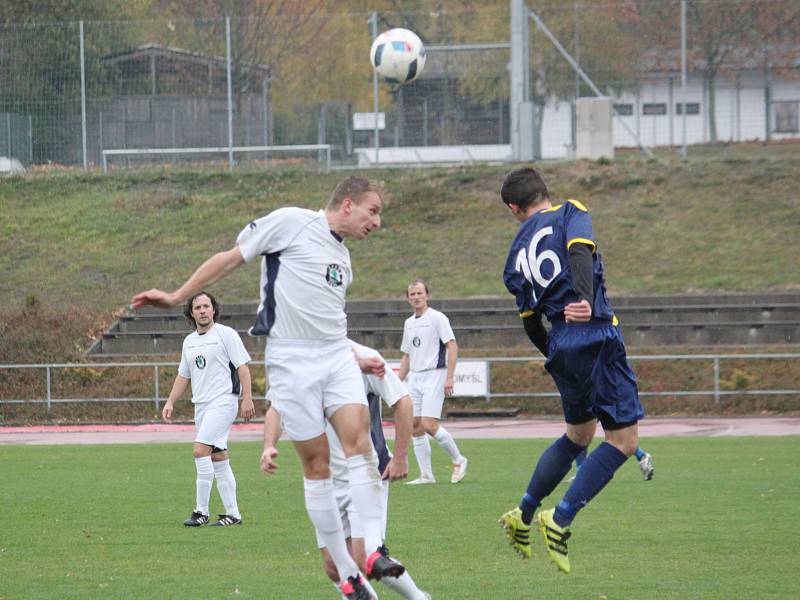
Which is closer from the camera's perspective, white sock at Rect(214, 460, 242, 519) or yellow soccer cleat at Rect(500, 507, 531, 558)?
yellow soccer cleat at Rect(500, 507, 531, 558)

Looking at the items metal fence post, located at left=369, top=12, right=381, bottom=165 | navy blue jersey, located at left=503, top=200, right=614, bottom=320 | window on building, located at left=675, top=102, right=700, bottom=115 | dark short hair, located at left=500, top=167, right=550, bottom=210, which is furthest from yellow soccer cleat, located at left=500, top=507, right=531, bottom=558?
metal fence post, located at left=369, top=12, right=381, bottom=165

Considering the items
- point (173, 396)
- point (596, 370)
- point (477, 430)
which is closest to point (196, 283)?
point (596, 370)

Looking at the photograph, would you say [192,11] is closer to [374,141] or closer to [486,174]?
[374,141]

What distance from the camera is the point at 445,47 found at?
33719 mm

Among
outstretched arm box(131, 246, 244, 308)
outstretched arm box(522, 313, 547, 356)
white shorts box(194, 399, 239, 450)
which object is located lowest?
white shorts box(194, 399, 239, 450)

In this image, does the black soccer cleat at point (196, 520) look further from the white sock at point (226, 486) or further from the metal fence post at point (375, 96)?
the metal fence post at point (375, 96)

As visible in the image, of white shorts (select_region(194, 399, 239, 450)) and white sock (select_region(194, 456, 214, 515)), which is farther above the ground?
white shorts (select_region(194, 399, 239, 450))

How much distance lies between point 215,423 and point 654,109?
962 inches

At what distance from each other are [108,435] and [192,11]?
21.0 metres

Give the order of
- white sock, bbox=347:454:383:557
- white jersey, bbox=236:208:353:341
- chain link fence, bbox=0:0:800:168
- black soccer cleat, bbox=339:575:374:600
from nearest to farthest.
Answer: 1. black soccer cleat, bbox=339:575:374:600
2. white sock, bbox=347:454:383:557
3. white jersey, bbox=236:208:353:341
4. chain link fence, bbox=0:0:800:168

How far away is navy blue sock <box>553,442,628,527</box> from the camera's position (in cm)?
736

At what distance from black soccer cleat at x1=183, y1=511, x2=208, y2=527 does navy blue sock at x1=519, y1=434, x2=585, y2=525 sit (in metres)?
4.08

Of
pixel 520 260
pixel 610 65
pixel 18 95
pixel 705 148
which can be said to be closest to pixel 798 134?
pixel 705 148

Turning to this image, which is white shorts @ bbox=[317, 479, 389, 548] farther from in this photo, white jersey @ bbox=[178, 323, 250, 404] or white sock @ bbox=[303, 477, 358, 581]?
white jersey @ bbox=[178, 323, 250, 404]
